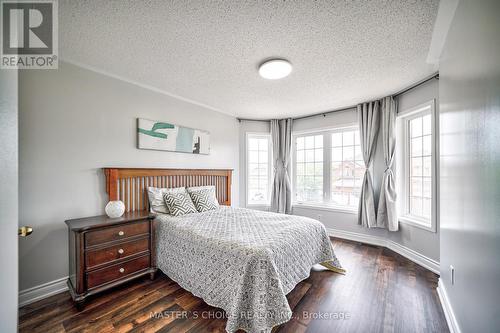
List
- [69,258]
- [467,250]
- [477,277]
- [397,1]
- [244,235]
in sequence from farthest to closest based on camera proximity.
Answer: [69,258] → [244,235] → [397,1] → [467,250] → [477,277]

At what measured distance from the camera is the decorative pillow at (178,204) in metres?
2.54

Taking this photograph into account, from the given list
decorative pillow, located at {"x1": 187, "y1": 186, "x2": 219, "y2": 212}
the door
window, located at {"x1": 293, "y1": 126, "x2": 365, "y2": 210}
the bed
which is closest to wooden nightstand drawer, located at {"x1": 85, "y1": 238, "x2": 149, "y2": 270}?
the bed

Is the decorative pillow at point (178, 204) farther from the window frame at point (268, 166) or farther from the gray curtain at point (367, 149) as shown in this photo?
the gray curtain at point (367, 149)

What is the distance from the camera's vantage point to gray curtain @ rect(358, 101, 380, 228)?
10.7 feet

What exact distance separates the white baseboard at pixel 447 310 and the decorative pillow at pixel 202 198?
261 cm

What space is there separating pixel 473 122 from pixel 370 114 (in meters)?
2.31

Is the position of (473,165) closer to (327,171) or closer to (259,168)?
(327,171)

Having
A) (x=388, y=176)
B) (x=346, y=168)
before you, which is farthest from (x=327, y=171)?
(x=388, y=176)

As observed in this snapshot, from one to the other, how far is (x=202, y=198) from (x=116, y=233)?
115 cm

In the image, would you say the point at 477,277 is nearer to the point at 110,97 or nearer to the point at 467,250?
the point at 467,250

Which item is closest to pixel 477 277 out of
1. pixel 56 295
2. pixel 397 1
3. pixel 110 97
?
pixel 397 1

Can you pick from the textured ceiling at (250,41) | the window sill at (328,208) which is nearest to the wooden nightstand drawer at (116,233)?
the textured ceiling at (250,41)

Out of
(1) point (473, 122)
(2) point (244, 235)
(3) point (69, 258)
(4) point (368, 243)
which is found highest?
(1) point (473, 122)

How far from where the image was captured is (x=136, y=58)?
2.10m
